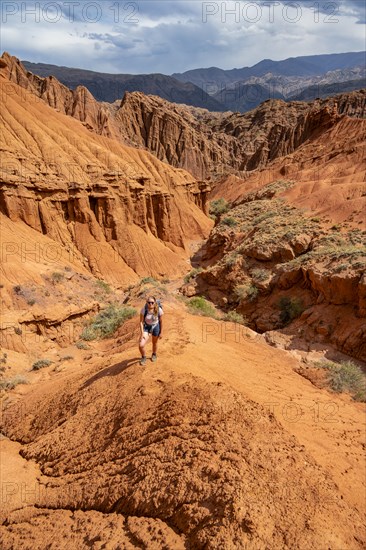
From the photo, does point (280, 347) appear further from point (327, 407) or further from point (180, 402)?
point (180, 402)

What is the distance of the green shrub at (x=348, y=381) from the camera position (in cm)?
856

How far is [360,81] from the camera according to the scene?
151125mm

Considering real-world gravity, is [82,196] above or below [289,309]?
above

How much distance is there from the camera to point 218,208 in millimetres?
44156

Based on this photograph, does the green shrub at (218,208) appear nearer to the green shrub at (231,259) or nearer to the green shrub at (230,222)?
the green shrub at (230,222)

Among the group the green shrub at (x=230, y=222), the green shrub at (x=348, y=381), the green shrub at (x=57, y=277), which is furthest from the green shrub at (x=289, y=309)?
the green shrub at (x=230, y=222)

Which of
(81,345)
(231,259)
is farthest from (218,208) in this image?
(81,345)

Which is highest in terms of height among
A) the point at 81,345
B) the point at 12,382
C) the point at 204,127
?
the point at 204,127

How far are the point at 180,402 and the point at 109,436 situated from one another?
1.34 meters

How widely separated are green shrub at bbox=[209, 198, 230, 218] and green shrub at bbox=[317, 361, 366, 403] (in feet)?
110

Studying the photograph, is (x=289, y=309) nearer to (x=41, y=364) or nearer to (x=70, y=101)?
(x=41, y=364)

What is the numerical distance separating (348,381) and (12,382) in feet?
A: 28.9

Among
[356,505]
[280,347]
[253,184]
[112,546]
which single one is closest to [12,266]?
[280,347]

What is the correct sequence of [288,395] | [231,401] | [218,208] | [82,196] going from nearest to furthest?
[231,401], [288,395], [82,196], [218,208]
